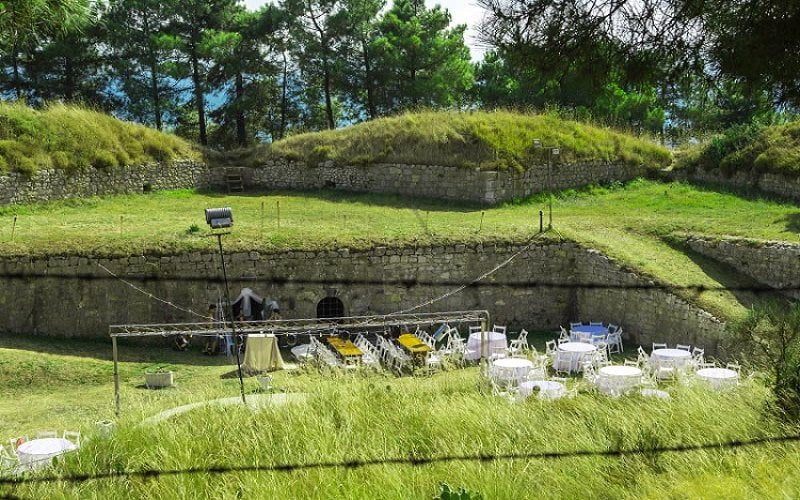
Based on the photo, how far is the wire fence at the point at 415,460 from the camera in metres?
6.45

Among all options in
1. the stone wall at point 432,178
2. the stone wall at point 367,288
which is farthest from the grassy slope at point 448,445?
the stone wall at point 432,178

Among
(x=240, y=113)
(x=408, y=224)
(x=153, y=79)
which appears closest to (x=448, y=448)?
(x=408, y=224)

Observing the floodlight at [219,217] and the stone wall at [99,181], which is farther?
the stone wall at [99,181]

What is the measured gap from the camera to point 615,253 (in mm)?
18312

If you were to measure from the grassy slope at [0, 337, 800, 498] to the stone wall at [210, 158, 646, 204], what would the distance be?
52.1 ft

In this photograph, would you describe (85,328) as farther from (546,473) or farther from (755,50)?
(755,50)

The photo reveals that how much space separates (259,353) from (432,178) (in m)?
11.2

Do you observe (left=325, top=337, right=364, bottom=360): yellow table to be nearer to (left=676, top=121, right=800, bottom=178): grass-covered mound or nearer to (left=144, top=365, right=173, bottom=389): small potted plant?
(left=144, top=365, right=173, bottom=389): small potted plant

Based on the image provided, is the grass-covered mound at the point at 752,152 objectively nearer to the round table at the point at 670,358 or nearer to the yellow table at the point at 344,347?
the round table at the point at 670,358

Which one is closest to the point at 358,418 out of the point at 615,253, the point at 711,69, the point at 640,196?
the point at 711,69

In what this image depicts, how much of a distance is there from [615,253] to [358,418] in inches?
485

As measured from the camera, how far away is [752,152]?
24453mm

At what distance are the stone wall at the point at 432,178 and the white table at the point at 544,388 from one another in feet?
37.7

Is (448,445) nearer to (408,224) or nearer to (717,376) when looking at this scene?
(717,376)
